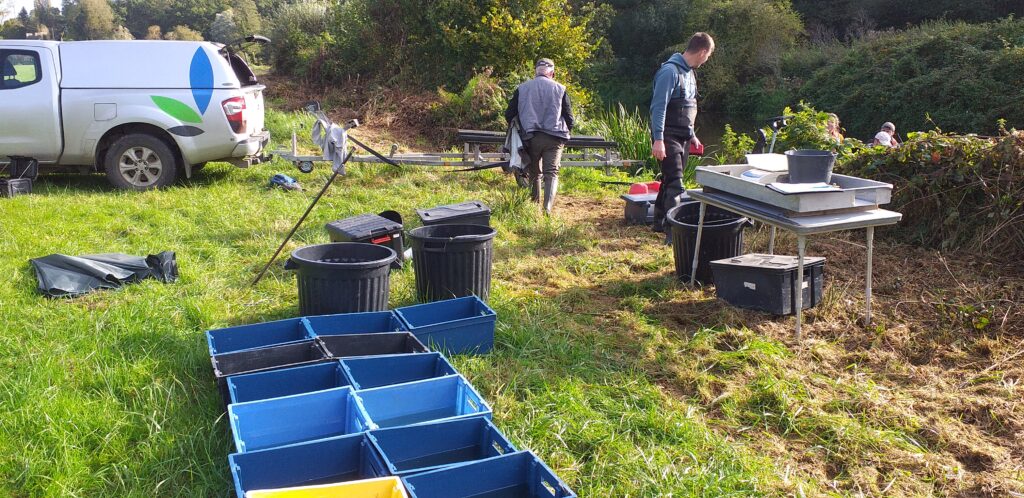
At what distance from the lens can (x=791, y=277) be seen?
511cm

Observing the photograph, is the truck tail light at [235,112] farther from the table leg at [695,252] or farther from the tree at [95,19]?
the tree at [95,19]

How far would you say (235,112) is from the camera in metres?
8.82

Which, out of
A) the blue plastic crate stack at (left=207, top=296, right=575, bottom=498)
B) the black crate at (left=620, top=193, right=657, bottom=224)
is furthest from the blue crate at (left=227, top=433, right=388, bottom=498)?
the black crate at (left=620, top=193, right=657, bottom=224)

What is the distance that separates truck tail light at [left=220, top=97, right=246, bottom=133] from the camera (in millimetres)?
8750

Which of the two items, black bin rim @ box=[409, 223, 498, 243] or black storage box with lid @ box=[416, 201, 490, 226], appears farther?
black storage box with lid @ box=[416, 201, 490, 226]

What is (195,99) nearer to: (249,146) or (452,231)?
(249,146)

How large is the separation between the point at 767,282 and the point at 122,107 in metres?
6.95

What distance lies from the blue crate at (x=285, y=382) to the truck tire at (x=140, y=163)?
604 centimetres

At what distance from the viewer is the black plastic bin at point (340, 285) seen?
14.8 feet

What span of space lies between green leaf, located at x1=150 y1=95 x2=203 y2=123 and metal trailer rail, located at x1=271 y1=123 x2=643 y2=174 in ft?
5.17

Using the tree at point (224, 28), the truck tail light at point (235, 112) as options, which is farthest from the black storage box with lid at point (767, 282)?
the tree at point (224, 28)

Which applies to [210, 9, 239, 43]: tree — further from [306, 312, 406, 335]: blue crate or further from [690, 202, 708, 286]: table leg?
[306, 312, 406, 335]: blue crate

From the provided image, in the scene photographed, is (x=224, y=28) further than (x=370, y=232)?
Yes

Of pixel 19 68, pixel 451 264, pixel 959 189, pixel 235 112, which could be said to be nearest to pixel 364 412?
pixel 451 264
